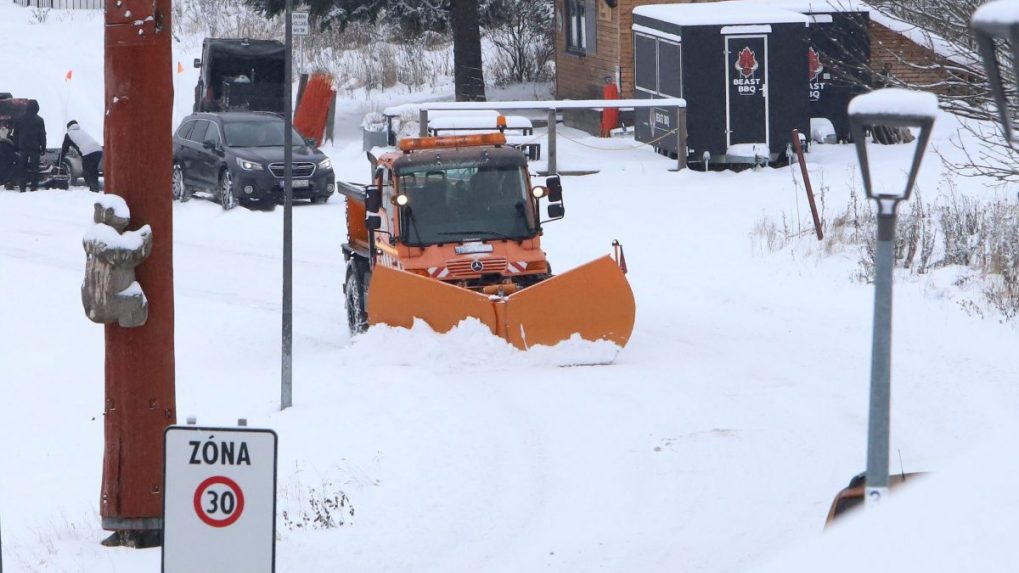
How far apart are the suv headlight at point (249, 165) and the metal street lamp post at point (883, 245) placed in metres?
Result: 20.4

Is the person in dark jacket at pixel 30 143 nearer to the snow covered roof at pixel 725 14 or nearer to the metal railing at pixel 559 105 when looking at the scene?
the metal railing at pixel 559 105

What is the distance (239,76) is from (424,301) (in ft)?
67.9

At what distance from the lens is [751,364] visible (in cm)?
1363

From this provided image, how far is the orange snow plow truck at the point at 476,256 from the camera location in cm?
1349

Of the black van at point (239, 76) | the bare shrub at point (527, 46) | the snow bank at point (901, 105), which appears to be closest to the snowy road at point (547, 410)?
the snow bank at point (901, 105)

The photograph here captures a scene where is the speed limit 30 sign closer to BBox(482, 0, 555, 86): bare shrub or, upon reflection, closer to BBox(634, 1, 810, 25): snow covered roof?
BBox(634, 1, 810, 25): snow covered roof

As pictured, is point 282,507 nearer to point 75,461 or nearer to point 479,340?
point 75,461

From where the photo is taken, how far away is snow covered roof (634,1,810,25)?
84.8ft

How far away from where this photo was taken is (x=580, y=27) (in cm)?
3500

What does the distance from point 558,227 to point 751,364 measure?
8.63 metres

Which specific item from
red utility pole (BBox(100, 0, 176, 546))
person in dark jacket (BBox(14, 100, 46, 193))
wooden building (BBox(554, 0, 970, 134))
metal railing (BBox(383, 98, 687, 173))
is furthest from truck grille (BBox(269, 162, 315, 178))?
red utility pole (BBox(100, 0, 176, 546))

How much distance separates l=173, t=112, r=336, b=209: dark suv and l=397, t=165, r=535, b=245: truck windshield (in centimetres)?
1054

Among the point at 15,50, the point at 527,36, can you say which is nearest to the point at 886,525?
the point at 527,36

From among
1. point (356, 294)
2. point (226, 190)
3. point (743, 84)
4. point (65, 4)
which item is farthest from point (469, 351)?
point (65, 4)
